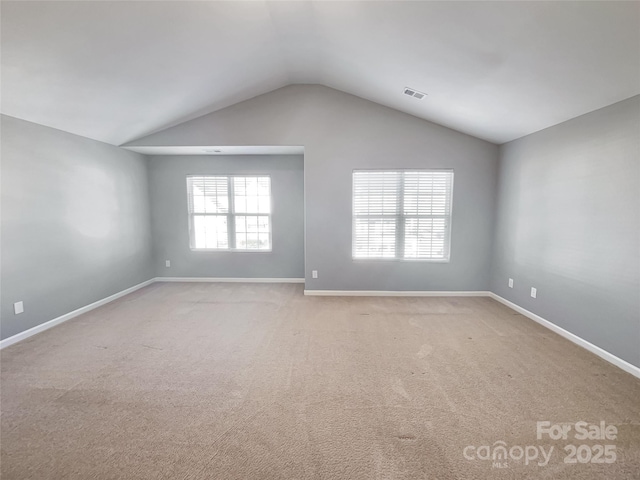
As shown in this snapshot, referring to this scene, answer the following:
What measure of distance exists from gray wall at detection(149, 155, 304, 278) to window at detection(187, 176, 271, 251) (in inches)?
4.7

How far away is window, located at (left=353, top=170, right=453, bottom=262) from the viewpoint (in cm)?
413

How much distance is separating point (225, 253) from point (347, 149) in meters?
2.94

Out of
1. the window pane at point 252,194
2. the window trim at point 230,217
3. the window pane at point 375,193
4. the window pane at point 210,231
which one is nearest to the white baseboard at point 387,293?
the window pane at point 375,193

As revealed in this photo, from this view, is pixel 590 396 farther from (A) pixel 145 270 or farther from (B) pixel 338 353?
(A) pixel 145 270

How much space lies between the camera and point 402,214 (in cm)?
420

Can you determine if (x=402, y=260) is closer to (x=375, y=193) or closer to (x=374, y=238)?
(x=374, y=238)

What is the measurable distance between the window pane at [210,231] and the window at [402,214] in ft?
8.35

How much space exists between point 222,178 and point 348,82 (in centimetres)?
276

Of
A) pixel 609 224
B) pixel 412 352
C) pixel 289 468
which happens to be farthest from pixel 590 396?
pixel 289 468

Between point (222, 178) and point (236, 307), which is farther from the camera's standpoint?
point (222, 178)

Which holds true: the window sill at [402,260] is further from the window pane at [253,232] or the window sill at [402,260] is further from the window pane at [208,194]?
the window pane at [208,194]

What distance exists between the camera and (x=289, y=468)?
1416 mm

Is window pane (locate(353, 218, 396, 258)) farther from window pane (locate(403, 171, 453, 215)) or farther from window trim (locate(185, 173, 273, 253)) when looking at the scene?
window trim (locate(185, 173, 273, 253))

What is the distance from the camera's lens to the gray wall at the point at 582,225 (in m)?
2.27
